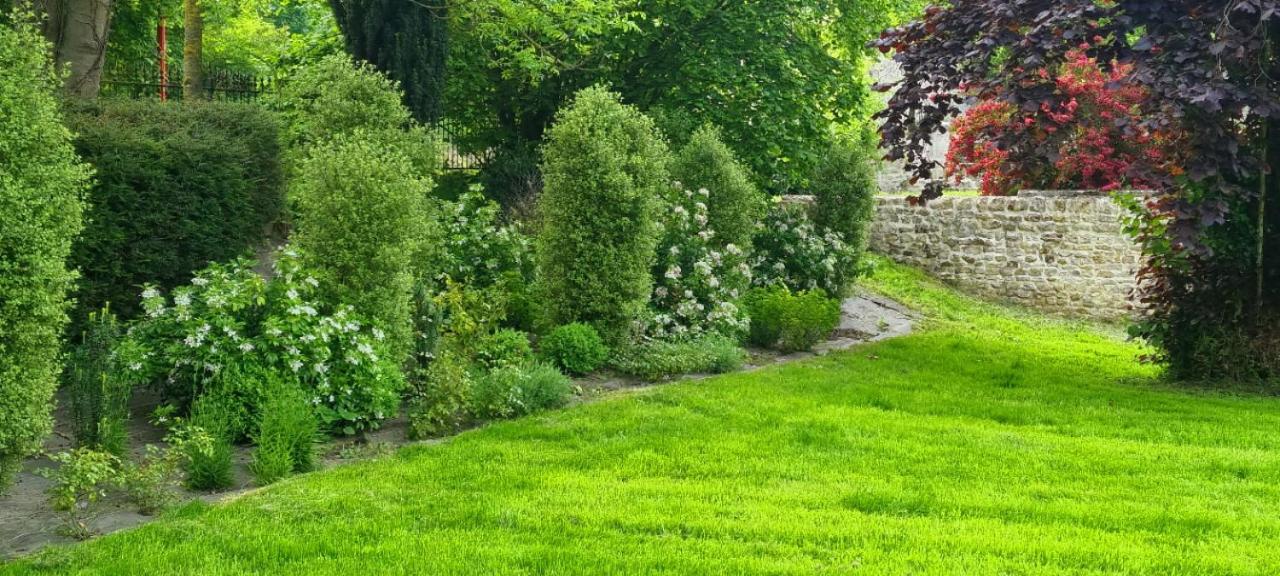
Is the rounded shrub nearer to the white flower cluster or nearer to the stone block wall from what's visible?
the white flower cluster

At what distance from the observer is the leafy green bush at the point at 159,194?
24.5 feet

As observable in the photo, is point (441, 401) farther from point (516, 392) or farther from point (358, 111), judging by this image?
point (358, 111)

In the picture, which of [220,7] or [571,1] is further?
[220,7]

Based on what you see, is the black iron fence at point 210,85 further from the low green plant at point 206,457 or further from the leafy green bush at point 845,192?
the low green plant at point 206,457

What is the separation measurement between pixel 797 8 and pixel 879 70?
1543cm

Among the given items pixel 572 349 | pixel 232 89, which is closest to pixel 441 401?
pixel 572 349

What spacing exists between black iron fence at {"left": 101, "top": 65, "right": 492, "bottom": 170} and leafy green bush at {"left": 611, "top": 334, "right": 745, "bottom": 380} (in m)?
6.66

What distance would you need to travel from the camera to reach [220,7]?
1561cm

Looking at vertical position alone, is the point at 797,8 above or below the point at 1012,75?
above

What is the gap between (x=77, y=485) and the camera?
4.71 metres

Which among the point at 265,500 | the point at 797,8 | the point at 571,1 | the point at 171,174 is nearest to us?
the point at 265,500

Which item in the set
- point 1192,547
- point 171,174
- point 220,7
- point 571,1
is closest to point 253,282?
point 171,174

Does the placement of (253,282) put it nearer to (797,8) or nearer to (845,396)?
(845,396)

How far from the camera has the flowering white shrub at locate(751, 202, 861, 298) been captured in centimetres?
1215
